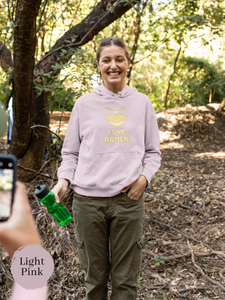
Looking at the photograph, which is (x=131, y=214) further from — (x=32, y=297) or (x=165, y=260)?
(x=165, y=260)

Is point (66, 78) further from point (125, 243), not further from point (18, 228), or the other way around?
point (18, 228)

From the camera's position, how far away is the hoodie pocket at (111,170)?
165 centimetres

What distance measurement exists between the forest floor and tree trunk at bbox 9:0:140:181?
38cm

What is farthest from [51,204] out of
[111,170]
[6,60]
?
[6,60]

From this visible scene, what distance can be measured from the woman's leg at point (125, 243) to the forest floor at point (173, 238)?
0.76m

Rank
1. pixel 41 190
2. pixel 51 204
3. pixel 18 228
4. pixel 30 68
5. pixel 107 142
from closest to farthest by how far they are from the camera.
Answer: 1. pixel 18 228
2. pixel 41 190
3. pixel 51 204
4. pixel 107 142
5. pixel 30 68

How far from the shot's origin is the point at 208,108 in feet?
29.3

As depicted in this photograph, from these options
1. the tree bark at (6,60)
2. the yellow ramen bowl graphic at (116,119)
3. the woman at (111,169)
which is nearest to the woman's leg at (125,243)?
the woman at (111,169)

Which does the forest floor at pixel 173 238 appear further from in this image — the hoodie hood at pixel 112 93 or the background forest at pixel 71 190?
the hoodie hood at pixel 112 93

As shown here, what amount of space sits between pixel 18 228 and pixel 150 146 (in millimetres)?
1602

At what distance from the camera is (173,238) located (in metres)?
3.55

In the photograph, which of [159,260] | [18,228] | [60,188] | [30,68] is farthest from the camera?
[159,260]

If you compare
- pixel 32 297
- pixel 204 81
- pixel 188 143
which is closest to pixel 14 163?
pixel 32 297

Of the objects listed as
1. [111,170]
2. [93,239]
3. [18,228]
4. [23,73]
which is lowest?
[93,239]
